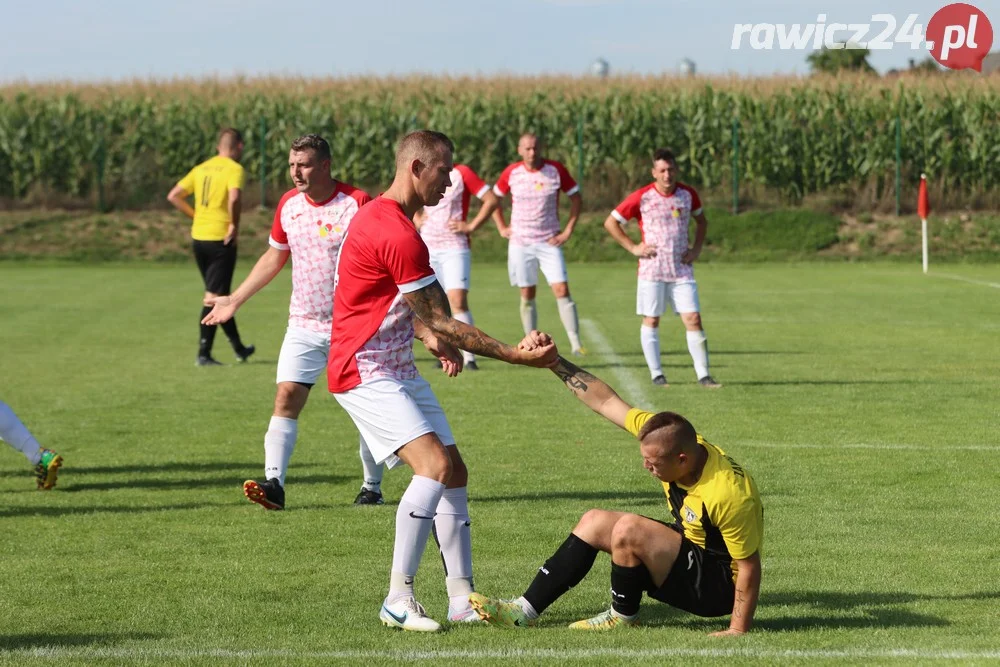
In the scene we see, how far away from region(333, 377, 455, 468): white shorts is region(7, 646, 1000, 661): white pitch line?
0.93m

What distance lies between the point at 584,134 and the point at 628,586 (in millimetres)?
37658

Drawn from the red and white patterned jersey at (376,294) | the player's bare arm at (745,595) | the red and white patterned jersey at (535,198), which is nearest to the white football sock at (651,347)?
the red and white patterned jersey at (535,198)

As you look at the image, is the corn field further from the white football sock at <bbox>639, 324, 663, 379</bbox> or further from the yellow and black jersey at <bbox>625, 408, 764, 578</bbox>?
the yellow and black jersey at <bbox>625, 408, 764, 578</bbox>

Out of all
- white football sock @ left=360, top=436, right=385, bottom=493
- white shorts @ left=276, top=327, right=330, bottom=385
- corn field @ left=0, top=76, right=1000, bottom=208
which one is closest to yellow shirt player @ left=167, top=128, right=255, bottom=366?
white shorts @ left=276, top=327, right=330, bottom=385

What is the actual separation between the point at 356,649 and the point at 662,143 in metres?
38.0

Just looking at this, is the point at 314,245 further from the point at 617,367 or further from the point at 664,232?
the point at 617,367

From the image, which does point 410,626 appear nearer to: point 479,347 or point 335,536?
point 479,347

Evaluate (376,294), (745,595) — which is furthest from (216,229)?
(745,595)

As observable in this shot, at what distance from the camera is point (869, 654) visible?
222 inches

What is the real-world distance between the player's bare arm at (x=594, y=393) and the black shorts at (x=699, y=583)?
586 millimetres

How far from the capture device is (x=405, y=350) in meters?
6.49

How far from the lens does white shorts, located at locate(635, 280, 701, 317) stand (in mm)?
14555

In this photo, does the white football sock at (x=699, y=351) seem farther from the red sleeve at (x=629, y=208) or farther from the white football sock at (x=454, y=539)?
the white football sock at (x=454, y=539)

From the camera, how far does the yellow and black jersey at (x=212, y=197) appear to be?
1670 cm
